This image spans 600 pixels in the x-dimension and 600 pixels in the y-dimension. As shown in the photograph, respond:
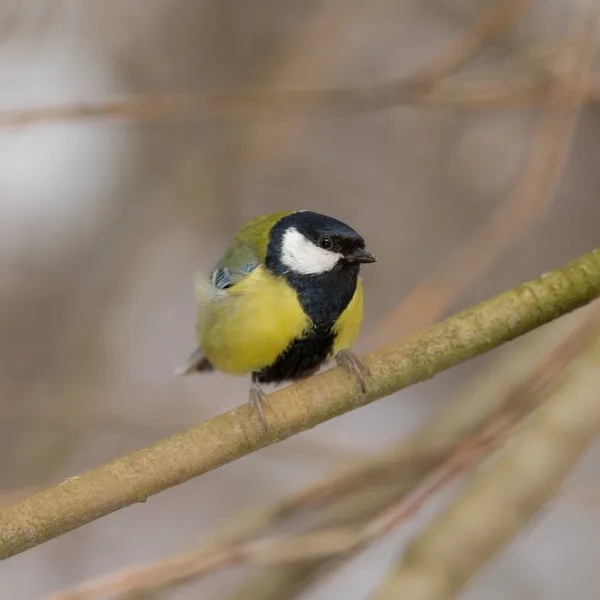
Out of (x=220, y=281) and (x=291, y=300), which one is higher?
(x=220, y=281)

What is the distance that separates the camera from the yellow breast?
1493 mm

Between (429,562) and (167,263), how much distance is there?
183cm

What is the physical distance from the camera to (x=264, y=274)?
1.53 metres

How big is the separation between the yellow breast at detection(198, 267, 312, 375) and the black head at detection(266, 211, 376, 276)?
1.5 inches

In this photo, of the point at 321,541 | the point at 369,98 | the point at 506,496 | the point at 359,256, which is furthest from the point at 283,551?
the point at 369,98

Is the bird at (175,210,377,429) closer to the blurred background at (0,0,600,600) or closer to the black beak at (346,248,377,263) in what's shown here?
the black beak at (346,248,377,263)

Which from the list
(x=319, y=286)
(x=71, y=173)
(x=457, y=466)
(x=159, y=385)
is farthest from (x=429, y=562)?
(x=71, y=173)

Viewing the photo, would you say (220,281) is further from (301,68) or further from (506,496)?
(301,68)

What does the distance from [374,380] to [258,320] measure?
0.37 metres

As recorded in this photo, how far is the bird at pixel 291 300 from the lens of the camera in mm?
1494

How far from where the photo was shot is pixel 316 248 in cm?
151

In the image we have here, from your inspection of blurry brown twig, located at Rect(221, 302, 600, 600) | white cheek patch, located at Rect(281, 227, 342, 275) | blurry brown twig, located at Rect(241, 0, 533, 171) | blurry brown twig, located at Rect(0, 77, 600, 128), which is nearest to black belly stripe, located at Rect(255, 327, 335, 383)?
white cheek patch, located at Rect(281, 227, 342, 275)

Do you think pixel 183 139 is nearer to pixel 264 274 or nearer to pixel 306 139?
pixel 306 139

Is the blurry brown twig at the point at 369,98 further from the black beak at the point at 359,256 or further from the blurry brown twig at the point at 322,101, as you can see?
the black beak at the point at 359,256
